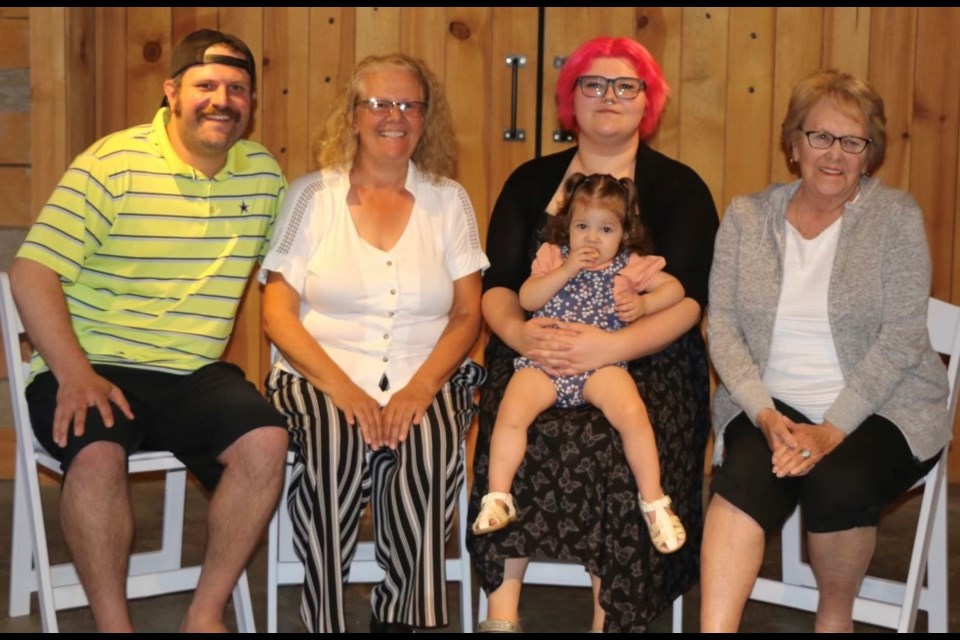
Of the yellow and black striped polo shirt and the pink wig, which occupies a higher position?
the pink wig

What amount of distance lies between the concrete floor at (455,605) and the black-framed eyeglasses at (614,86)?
130cm

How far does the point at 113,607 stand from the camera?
2.65 meters

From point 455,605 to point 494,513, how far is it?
0.62 m

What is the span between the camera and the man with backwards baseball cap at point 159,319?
2.72m

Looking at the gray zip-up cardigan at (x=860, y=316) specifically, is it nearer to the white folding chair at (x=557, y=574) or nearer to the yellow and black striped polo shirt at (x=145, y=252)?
the white folding chair at (x=557, y=574)

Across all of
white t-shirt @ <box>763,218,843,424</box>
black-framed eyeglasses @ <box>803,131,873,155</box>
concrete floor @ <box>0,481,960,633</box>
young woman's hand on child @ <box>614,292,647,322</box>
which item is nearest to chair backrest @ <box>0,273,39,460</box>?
concrete floor @ <box>0,481,960,633</box>

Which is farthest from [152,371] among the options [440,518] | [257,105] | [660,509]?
[257,105]

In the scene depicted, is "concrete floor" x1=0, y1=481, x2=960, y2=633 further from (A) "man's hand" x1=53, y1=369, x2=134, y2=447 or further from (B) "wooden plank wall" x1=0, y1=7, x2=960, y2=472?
(B) "wooden plank wall" x1=0, y1=7, x2=960, y2=472

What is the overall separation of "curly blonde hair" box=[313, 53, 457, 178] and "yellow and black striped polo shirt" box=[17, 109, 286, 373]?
0.30 meters

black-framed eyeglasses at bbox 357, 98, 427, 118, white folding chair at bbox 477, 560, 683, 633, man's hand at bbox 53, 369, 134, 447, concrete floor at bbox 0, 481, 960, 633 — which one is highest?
black-framed eyeglasses at bbox 357, 98, 427, 118

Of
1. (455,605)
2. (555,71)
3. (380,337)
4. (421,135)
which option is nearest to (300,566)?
(455,605)

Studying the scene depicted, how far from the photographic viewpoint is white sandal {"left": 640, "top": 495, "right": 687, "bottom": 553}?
2.75m

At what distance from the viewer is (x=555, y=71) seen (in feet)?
13.6

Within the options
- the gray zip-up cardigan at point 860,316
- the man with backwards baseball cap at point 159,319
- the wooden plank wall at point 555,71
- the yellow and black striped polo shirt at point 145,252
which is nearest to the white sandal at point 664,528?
the gray zip-up cardigan at point 860,316
